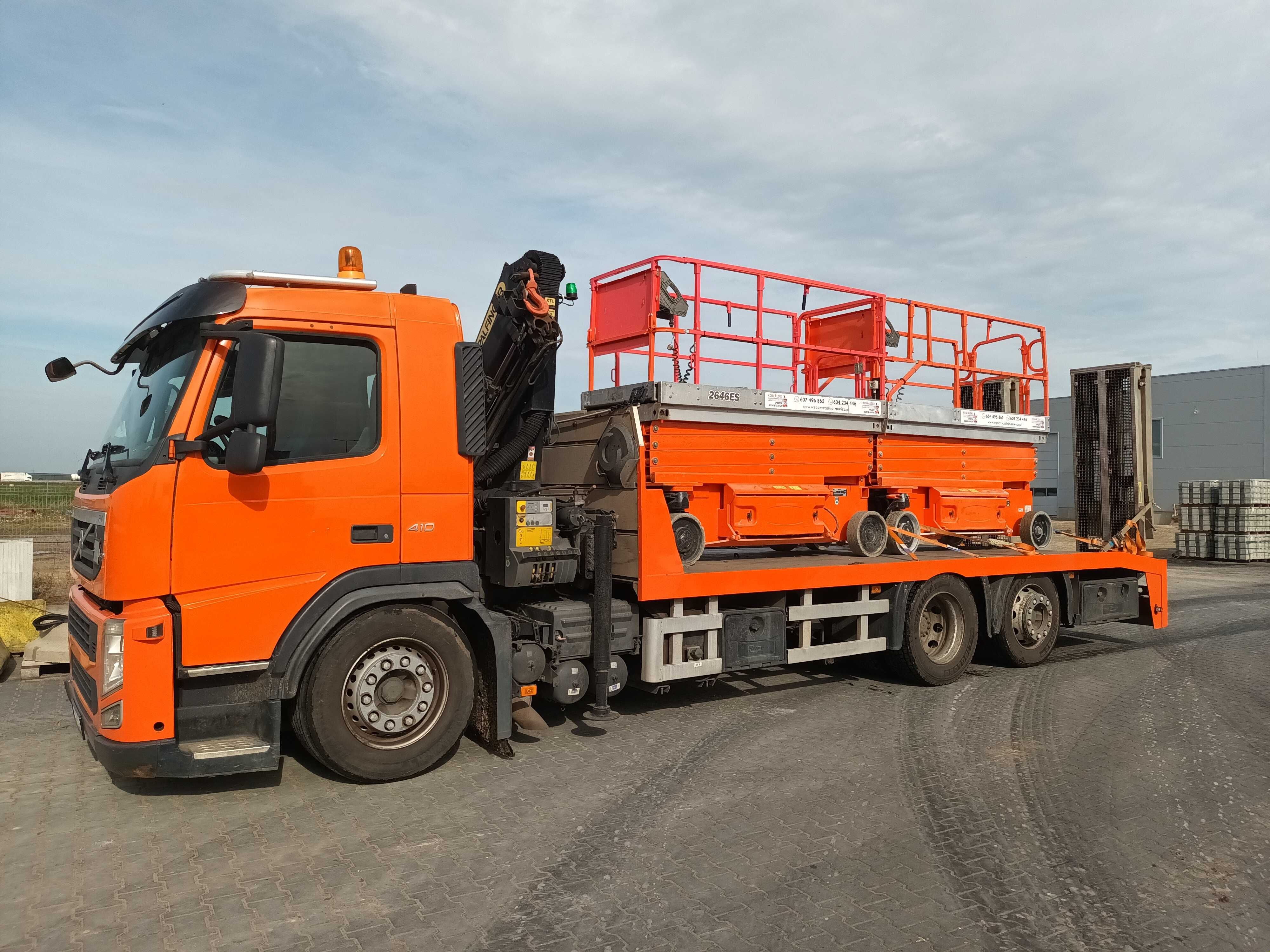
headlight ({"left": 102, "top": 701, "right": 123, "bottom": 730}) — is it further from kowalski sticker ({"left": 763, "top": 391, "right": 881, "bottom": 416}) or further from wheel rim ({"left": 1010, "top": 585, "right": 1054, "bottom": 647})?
wheel rim ({"left": 1010, "top": 585, "right": 1054, "bottom": 647})

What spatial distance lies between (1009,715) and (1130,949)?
12.6 ft

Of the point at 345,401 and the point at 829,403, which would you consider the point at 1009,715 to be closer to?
the point at 829,403

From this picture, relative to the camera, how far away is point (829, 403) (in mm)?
8008

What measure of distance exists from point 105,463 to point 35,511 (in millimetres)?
11138

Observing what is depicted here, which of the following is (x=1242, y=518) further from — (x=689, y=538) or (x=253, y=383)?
(x=253, y=383)

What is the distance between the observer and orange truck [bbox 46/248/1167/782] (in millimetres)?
4660

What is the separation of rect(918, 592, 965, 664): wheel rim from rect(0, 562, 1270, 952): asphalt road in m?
1.21

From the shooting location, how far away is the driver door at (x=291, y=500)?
4.68 meters

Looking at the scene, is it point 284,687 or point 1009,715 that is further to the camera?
point 1009,715

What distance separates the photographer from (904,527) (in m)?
8.54

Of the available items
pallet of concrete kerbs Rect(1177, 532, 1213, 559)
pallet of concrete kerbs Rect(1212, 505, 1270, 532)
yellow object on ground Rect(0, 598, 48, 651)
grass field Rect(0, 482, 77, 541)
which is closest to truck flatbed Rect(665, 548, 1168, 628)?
yellow object on ground Rect(0, 598, 48, 651)

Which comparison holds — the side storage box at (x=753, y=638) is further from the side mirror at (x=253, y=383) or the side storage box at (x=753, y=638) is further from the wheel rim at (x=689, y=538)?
the side mirror at (x=253, y=383)

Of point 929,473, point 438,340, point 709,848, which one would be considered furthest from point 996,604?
point 438,340

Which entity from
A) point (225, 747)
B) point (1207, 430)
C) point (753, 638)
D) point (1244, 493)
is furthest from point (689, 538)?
point (1207, 430)
